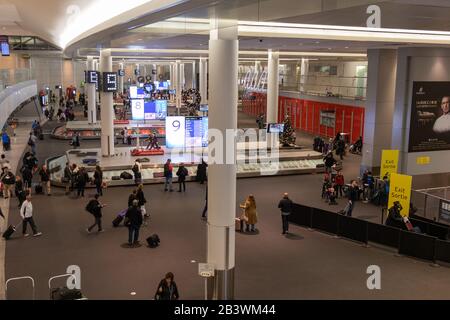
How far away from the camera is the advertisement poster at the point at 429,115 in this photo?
19716 millimetres

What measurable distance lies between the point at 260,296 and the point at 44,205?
983 cm

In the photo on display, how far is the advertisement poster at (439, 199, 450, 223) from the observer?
1455 cm

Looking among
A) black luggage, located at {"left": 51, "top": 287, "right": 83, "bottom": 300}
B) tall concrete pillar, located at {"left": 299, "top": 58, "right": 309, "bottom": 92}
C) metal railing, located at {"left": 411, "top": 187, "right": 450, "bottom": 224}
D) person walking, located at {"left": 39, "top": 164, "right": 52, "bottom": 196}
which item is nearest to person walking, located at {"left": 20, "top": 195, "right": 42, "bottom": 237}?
person walking, located at {"left": 39, "top": 164, "right": 52, "bottom": 196}

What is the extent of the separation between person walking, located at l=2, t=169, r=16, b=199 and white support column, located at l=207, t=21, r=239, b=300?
10339 millimetres

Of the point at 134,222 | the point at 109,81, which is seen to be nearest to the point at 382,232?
the point at 134,222

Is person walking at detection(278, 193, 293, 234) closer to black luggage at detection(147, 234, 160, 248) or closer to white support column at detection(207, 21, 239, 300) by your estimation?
black luggage at detection(147, 234, 160, 248)

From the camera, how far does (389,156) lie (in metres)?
17.3

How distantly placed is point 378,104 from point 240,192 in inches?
289

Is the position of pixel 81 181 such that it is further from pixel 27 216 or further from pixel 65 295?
pixel 65 295

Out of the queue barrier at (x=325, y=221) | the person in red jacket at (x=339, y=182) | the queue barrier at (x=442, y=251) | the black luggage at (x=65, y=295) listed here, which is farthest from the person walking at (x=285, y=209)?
the black luggage at (x=65, y=295)

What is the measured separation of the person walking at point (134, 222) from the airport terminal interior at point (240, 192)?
0.12 feet

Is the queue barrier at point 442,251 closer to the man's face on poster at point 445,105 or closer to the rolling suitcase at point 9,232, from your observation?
the man's face on poster at point 445,105

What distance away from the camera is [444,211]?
14680 millimetres
